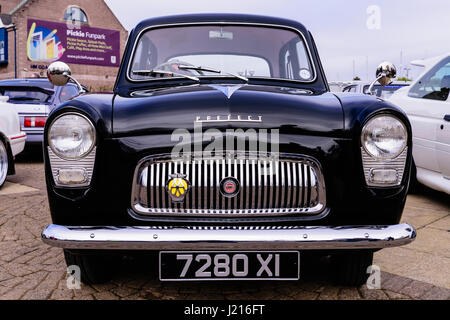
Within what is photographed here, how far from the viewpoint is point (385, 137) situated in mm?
2236

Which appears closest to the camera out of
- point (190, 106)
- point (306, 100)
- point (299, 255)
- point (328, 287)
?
point (299, 255)

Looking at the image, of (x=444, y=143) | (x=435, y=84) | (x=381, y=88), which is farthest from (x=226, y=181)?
(x=381, y=88)

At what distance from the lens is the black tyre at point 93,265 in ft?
8.13

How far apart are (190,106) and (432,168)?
3.37 metres

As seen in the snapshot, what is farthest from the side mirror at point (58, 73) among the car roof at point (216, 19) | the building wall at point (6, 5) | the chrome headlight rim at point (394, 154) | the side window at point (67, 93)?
the building wall at point (6, 5)

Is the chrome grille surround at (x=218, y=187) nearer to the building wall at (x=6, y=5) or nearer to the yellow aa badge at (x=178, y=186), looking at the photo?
the yellow aa badge at (x=178, y=186)

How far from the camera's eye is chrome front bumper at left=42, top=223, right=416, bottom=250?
1996 millimetres

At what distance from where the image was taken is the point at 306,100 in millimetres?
2418

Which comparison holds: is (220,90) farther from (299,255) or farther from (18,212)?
(18,212)

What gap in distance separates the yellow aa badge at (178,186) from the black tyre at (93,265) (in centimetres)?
67

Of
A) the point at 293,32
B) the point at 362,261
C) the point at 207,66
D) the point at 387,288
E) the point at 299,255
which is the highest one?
the point at 293,32

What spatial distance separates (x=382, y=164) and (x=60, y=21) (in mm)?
32169

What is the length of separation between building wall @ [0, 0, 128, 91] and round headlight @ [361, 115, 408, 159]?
28119 mm

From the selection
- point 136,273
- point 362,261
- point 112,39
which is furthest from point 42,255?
point 112,39
